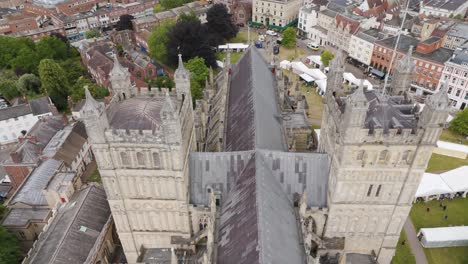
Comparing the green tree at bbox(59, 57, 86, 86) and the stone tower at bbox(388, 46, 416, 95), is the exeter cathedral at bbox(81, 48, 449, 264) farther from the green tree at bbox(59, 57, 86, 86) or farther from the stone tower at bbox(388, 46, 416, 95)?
the green tree at bbox(59, 57, 86, 86)

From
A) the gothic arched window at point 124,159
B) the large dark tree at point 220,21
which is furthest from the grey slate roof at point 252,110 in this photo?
the large dark tree at point 220,21

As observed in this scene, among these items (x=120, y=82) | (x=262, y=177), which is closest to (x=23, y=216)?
(x=120, y=82)

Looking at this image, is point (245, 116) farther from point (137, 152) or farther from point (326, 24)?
point (326, 24)

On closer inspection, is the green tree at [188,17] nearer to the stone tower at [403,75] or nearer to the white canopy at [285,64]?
the white canopy at [285,64]

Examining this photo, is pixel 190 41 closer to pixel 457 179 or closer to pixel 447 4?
pixel 457 179

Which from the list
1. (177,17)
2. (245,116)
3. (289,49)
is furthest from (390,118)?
(177,17)

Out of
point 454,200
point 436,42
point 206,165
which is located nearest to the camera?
point 206,165
